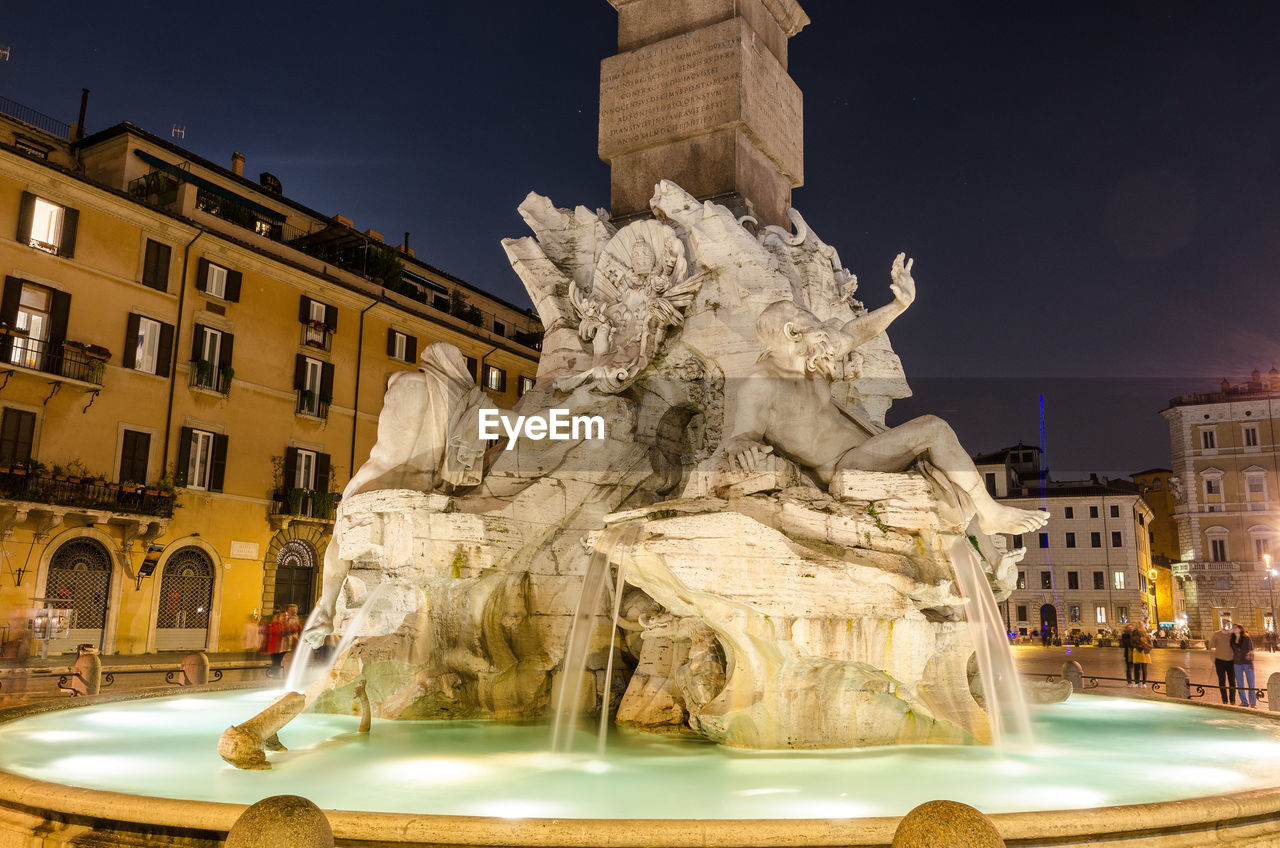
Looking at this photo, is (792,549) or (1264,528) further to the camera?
(1264,528)

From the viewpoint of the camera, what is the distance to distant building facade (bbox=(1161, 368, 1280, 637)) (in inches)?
2195

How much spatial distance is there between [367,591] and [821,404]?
4041mm

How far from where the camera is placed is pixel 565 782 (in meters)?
5.61

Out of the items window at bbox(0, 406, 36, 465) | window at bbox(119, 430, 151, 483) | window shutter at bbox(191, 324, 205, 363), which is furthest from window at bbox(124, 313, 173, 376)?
window at bbox(0, 406, 36, 465)

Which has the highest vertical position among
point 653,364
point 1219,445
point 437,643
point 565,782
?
point 1219,445

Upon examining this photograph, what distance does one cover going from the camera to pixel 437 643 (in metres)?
8.10

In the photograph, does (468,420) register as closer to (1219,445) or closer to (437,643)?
(437,643)

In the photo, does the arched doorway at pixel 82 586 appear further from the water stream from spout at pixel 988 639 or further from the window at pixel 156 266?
the water stream from spout at pixel 988 639

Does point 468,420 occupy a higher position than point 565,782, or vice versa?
point 468,420

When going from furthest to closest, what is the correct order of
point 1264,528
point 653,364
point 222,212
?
point 1264,528 → point 222,212 → point 653,364

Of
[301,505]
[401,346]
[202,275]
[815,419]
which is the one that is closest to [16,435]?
[202,275]

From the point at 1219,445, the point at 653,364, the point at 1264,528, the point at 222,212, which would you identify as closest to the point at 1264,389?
the point at 1219,445

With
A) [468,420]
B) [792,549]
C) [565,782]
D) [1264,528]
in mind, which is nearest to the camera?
[565,782]

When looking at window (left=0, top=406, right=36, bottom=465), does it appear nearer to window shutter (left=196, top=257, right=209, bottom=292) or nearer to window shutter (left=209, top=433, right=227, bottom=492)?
window shutter (left=209, top=433, right=227, bottom=492)
